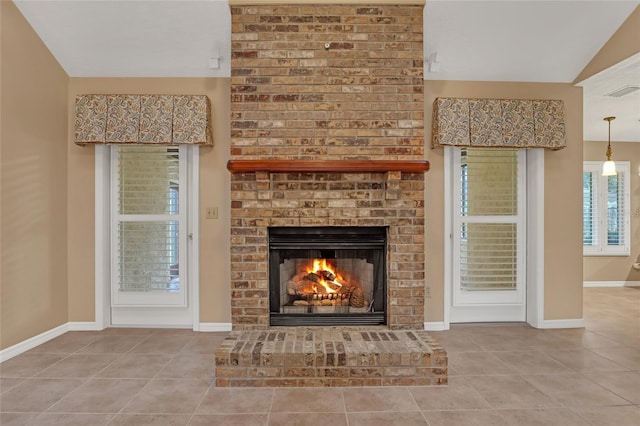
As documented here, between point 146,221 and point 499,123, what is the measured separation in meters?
3.45

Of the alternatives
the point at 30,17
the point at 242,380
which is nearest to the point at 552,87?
the point at 242,380

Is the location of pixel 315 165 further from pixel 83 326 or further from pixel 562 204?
pixel 83 326

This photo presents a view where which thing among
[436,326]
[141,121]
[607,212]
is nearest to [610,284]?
[607,212]

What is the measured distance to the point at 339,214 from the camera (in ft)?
9.54

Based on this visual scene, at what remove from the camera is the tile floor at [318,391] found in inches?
78.7

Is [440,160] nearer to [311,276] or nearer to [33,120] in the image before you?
[311,276]

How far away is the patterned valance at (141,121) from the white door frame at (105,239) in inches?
8.6

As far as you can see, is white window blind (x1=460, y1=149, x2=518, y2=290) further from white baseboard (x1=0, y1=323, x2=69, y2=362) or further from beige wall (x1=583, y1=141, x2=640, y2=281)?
white baseboard (x1=0, y1=323, x2=69, y2=362)

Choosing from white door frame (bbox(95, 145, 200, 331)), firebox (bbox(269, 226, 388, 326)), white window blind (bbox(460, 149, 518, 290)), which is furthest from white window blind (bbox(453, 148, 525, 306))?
white door frame (bbox(95, 145, 200, 331))

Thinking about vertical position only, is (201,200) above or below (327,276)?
above

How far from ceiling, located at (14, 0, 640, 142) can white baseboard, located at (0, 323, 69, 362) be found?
91.9 inches

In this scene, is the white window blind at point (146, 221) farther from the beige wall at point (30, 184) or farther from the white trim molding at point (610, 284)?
the white trim molding at point (610, 284)

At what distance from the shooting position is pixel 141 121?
131 inches

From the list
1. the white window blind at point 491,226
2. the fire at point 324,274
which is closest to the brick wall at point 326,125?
the fire at point 324,274
